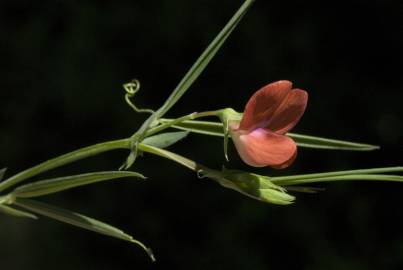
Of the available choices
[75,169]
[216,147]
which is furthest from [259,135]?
[75,169]

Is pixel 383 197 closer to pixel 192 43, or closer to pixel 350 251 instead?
pixel 350 251

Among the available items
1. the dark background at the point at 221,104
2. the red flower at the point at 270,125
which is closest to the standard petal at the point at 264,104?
the red flower at the point at 270,125

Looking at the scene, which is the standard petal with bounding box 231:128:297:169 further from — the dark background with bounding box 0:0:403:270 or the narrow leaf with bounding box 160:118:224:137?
the dark background with bounding box 0:0:403:270

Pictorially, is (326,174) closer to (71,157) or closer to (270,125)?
(270,125)

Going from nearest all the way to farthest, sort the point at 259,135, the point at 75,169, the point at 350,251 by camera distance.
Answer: the point at 259,135 → the point at 350,251 → the point at 75,169

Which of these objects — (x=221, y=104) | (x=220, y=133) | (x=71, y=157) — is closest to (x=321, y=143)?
(x=220, y=133)

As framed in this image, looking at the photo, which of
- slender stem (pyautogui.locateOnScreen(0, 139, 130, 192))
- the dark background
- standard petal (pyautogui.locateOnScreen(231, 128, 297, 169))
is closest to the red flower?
standard petal (pyautogui.locateOnScreen(231, 128, 297, 169))

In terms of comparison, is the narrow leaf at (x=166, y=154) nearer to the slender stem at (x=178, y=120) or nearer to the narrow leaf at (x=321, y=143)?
the slender stem at (x=178, y=120)
